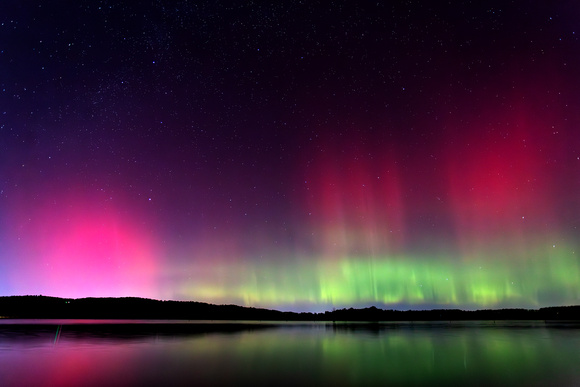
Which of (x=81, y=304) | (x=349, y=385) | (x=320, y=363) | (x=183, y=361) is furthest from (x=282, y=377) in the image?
(x=81, y=304)

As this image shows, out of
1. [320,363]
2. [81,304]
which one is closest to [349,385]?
[320,363]

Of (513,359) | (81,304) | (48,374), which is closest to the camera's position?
(48,374)

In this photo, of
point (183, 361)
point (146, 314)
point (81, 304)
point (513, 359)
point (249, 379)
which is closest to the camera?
point (249, 379)

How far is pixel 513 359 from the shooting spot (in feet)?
91.4

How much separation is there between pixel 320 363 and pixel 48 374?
14.0 m

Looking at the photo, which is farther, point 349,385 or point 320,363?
point 320,363

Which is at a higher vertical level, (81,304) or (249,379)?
(81,304)

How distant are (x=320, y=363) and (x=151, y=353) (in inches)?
473

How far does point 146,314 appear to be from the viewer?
19038cm

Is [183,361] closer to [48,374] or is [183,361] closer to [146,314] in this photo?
[48,374]

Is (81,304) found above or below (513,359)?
above

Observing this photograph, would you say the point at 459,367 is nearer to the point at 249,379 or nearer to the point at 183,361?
the point at 249,379

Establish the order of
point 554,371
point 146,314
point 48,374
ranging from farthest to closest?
point 146,314 < point 554,371 < point 48,374

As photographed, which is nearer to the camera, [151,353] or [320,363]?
[320,363]
